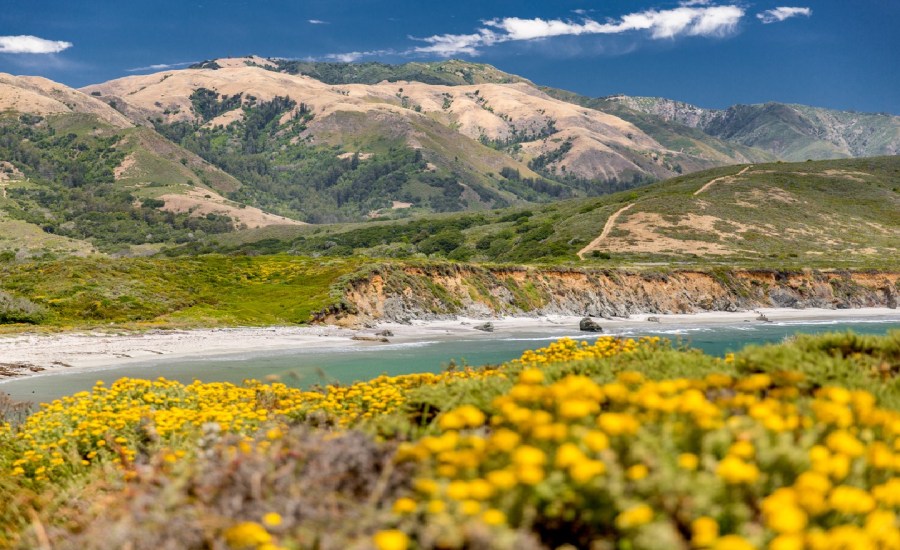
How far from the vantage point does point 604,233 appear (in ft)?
341

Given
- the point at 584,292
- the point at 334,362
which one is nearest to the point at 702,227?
the point at 584,292

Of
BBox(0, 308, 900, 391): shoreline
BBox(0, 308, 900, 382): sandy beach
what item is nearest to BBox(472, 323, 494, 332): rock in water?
BBox(0, 308, 900, 382): sandy beach

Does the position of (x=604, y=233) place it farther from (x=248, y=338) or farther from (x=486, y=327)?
(x=248, y=338)

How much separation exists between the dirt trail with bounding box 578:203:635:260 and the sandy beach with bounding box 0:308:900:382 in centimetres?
3062

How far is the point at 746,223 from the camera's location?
Answer: 355ft

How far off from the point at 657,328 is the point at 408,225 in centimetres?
10460

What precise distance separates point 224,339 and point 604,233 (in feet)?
246

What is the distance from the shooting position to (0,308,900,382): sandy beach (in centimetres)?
3095

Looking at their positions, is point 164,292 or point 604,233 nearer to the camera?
point 164,292

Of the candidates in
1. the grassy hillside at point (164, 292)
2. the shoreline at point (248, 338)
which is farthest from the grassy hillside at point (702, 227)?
the grassy hillside at point (164, 292)

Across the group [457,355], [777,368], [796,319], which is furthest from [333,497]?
[796,319]

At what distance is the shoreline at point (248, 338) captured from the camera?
1219 inches

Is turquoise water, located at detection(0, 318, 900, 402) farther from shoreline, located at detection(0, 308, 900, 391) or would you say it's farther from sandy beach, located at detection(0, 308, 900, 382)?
sandy beach, located at detection(0, 308, 900, 382)

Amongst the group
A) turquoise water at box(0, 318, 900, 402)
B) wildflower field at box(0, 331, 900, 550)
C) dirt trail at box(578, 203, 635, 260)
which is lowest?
turquoise water at box(0, 318, 900, 402)
